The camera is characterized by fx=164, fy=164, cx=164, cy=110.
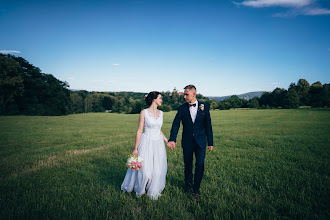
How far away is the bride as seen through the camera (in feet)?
14.6

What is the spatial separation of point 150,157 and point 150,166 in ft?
0.84

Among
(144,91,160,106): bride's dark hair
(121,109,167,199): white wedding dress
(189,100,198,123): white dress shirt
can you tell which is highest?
(144,91,160,106): bride's dark hair

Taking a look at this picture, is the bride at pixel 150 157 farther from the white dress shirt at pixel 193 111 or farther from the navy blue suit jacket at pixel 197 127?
the white dress shirt at pixel 193 111

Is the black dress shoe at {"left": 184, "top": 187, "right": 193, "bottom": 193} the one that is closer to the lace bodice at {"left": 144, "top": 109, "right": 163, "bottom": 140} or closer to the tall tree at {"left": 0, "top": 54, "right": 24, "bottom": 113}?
the lace bodice at {"left": 144, "top": 109, "right": 163, "bottom": 140}

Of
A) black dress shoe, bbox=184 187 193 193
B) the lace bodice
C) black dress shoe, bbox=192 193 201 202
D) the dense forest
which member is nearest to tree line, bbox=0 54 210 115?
the dense forest

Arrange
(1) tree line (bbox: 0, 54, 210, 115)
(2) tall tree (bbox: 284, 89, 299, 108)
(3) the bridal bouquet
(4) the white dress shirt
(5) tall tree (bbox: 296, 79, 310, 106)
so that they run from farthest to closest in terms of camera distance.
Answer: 1. (5) tall tree (bbox: 296, 79, 310, 106)
2. (2) tall tree (bbox: 284, 89, 299, 108)
3. (1) tree line (bbox: 0, 54, 210, 115)
4. (4) the white dress shirt
5. (3) the bridal bouquet

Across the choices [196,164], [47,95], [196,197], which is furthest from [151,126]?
[47,95]

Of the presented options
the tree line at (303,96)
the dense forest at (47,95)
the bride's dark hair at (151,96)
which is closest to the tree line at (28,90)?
the dense forest at (47,95)

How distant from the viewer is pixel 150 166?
4566 millimetres

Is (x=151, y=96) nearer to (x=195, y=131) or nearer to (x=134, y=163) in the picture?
(x=195, y=131)

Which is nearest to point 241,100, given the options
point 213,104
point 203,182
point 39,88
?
point 213,104

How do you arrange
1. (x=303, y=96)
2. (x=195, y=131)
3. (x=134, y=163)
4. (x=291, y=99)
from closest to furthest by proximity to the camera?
(x=134, y=163)
(x=195, y=131)
(x=291, y=99)
(x=303, y=96)

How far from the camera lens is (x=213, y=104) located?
9275 centimetres

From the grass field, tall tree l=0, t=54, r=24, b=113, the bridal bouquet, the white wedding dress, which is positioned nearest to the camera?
the grass field
